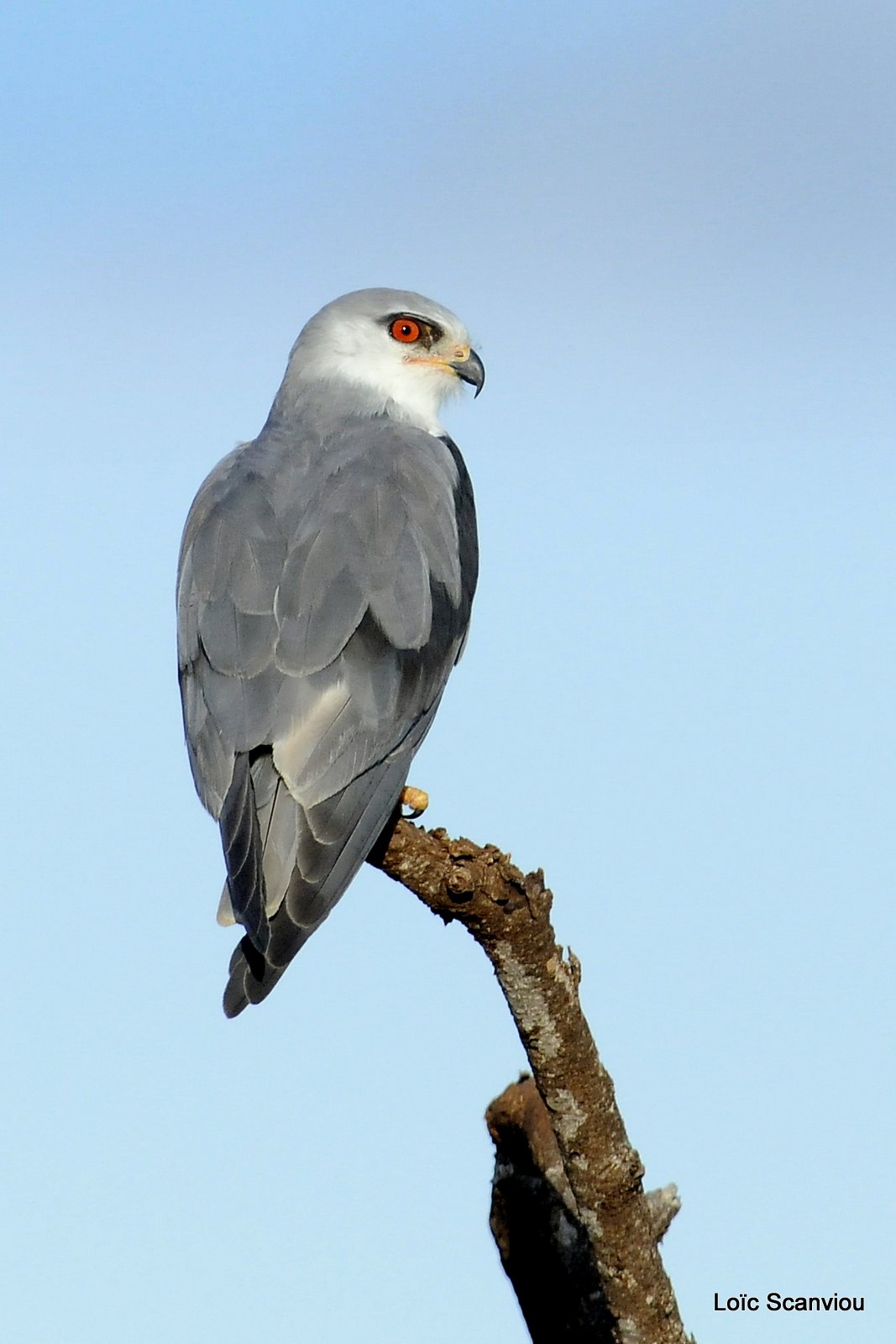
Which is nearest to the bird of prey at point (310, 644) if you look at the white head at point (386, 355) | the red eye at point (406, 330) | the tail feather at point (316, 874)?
the tail feather at point (316, 874)

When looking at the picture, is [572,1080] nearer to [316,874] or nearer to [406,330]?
[316,874]

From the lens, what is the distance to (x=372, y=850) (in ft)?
17.5

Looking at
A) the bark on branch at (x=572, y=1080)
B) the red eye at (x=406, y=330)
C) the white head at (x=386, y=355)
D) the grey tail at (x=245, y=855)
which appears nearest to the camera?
the bark on branch at (x=572, y=1080)

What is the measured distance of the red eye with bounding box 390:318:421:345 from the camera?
7832mm

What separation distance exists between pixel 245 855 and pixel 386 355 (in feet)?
11.1

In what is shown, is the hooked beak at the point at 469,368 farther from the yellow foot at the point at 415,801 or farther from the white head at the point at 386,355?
the yellow foot at the point at 415,801

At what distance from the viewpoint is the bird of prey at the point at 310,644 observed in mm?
5219

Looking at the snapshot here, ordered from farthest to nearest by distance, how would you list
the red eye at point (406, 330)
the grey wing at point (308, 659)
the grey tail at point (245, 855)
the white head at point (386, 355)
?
the red eye at point (406, 330) → the white head at point (386, 355) → the grey wing at point (308, 659) → the grey tail at point (245, 855)

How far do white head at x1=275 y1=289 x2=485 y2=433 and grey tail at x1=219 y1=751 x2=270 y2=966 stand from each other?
2712mm

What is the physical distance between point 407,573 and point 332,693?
2.17 ft

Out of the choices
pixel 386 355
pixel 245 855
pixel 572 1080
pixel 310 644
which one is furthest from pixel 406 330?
pixel 572 1080

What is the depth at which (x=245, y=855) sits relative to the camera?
5.20 m

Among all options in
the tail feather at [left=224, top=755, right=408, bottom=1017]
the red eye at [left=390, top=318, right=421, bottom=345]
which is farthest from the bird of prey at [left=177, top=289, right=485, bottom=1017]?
the red eye at [left=390, top=318, right=421, bottom=345]

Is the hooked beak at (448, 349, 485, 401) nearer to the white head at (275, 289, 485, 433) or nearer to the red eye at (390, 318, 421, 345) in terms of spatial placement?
the white head at (275, 289, 485, 433)
